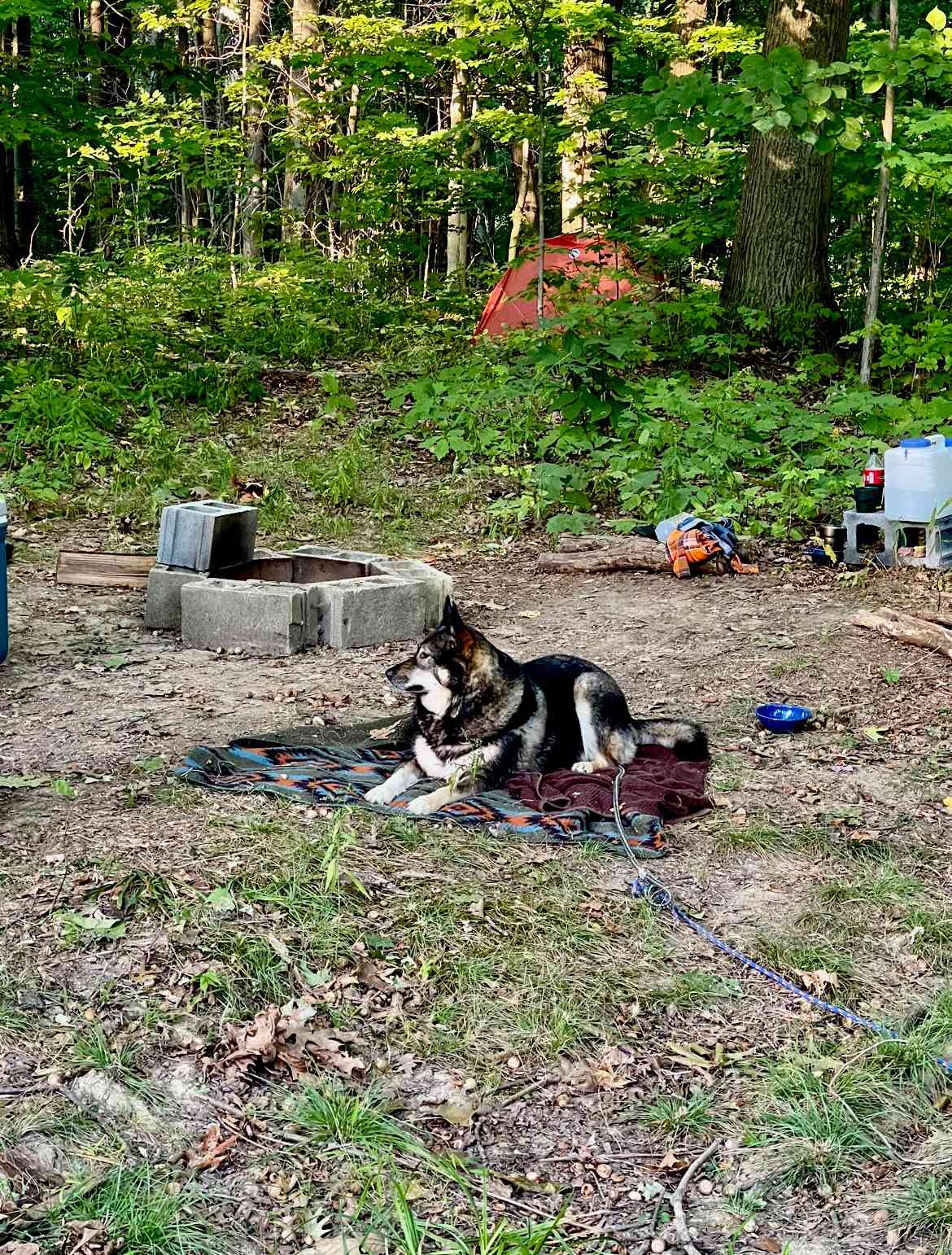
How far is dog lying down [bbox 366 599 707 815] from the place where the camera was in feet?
15.9

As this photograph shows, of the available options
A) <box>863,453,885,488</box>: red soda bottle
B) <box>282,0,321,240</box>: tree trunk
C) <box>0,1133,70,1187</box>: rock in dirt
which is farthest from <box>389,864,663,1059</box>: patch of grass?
<box>282,0,321,240</box>: tree trunk

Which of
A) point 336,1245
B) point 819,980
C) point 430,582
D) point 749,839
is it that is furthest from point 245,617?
point 336,1245

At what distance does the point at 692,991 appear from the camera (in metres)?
3.59

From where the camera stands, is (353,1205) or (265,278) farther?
(265,278)

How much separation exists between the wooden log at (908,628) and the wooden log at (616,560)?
1686mm

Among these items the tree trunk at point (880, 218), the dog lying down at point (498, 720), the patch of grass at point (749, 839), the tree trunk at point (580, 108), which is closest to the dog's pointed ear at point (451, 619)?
the dog lying down at point (498, 720)

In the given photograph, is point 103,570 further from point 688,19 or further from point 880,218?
point 688,19

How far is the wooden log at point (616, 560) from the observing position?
8.57 m

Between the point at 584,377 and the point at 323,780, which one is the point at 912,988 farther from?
the point at 584,377

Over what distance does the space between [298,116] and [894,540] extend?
10905 mm

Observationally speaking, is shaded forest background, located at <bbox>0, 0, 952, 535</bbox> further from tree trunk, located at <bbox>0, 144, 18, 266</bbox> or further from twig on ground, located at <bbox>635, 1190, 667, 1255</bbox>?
twig on ground, located at <bbox>635, 1190, 667, 1255</bbox>

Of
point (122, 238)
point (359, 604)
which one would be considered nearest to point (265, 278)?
point (122, 238)

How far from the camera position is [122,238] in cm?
1708

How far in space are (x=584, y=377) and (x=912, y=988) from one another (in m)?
7.28
